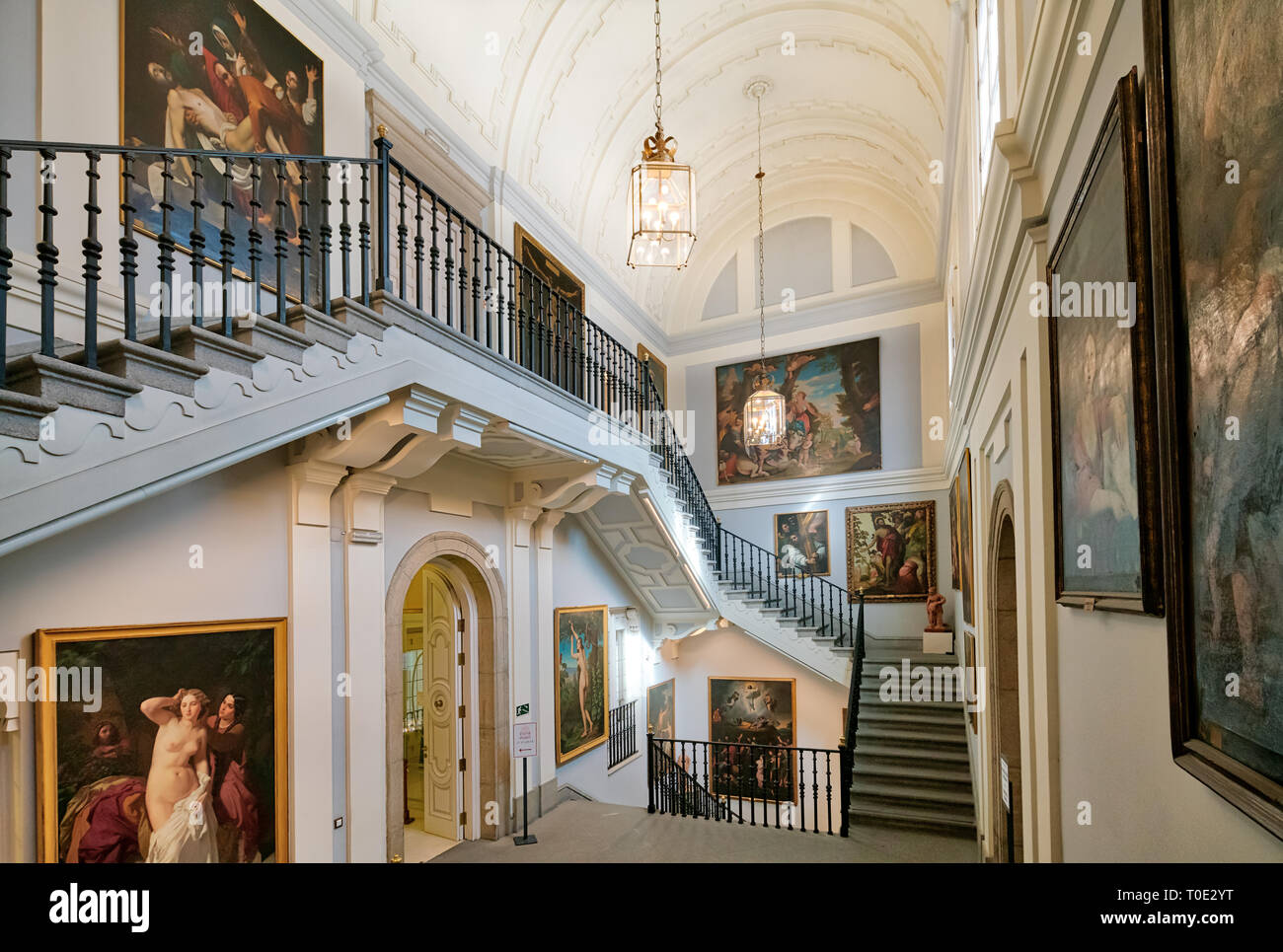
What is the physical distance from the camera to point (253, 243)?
13.1ft

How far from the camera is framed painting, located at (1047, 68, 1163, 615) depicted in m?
1.61

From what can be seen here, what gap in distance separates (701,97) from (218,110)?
7.87 m

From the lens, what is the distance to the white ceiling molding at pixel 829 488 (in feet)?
42.4

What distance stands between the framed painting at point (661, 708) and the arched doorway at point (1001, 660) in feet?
24.8

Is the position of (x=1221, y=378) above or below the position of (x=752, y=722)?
above

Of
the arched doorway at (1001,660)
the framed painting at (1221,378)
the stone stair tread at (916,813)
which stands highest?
the framed painting at (1221,378)

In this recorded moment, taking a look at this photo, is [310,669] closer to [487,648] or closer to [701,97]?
[487,648]

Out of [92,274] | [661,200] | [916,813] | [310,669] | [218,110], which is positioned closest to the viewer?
[92,274]

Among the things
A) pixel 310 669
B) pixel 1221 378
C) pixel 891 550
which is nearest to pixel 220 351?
pixel 310 669

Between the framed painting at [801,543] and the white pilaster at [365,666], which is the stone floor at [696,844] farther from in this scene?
the framed painting at [801,543]

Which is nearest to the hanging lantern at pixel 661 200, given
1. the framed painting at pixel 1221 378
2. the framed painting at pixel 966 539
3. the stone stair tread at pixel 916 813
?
the framed painting at pixel 966 539

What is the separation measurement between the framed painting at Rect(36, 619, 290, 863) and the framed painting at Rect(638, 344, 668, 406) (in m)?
9.98

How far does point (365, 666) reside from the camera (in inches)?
236

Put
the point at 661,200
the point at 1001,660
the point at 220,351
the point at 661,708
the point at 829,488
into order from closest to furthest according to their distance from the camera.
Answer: the point at 220,351
the point at 1001,660
the point at 661,200
the point at 661,708
the point at 829,488
